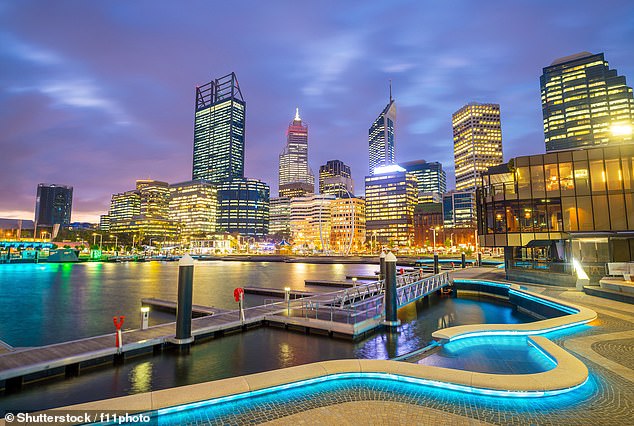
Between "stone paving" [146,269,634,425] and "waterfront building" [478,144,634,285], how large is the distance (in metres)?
26.2

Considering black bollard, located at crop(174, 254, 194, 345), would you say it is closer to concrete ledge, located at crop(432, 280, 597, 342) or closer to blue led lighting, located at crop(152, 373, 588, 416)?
blue led lighting, located at crop(152, 373, 588, 416)

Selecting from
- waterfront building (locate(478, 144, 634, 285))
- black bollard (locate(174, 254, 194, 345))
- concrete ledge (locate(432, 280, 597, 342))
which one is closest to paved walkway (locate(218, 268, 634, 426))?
concrete ledge (locate(432, 280, 597, 342))

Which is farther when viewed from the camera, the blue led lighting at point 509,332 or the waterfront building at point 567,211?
the waterfront building at point 567,211

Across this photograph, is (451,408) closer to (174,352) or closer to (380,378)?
(380,378)

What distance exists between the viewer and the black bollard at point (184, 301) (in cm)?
1586

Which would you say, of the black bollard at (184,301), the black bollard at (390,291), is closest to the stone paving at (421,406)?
the black bollard at (184,301)

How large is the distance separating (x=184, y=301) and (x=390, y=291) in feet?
38.6

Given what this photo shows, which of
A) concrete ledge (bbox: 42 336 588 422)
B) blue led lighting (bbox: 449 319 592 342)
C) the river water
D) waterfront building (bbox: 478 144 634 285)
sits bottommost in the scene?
the river water

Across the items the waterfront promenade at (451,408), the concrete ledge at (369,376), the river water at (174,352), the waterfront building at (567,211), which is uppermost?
the waterfront building at (567,211)

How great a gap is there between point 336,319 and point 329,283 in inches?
1092

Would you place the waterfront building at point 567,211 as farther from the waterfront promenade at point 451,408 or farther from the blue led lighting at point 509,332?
the waterfront promenade at point 451,408

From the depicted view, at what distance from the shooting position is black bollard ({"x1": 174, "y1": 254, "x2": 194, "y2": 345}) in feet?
52.0

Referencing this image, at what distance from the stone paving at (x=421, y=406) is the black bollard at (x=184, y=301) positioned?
28.8 feet

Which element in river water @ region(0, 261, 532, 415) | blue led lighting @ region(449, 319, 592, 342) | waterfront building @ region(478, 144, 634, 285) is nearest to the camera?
river water @ region(0, 261, 532, 415)
